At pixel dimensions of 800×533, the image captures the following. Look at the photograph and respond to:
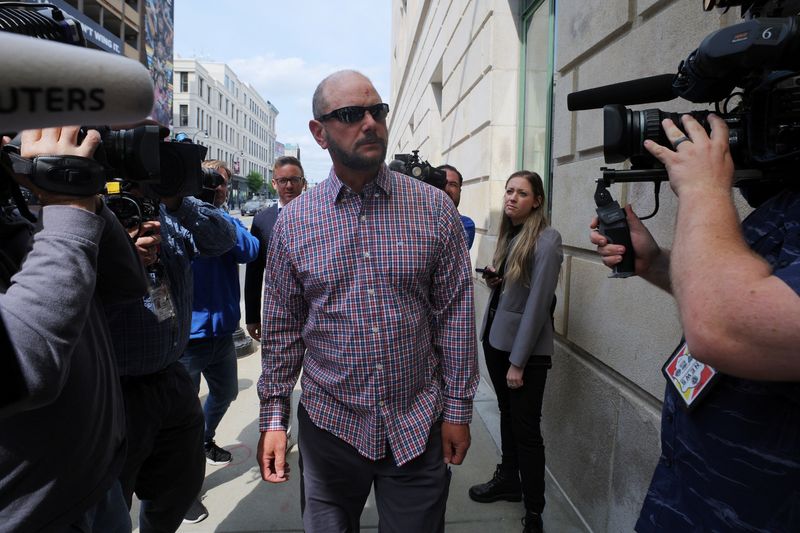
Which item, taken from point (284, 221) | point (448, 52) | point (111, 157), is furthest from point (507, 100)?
point (111, 157)

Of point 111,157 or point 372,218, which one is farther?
point 372,218

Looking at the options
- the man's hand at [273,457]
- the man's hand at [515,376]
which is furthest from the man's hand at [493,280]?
the man's hand at [273,457]

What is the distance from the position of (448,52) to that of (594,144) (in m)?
5.48

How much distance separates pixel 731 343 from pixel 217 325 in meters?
2.97

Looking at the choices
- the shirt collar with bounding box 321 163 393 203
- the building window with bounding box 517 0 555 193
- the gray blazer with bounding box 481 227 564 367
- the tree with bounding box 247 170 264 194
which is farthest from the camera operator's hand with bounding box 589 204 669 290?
the tree with bounding box 247 170 264 194

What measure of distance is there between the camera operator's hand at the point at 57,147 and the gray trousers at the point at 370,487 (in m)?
1.20

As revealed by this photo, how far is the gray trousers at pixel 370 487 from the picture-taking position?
6.51 ft

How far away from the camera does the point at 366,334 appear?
6.37 feet

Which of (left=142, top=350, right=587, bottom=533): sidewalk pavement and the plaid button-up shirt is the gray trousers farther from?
(left=142, top=350, right=587, bottom=533): sidewalk pavement

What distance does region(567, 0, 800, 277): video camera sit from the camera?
100cm

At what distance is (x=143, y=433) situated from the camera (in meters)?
2.23

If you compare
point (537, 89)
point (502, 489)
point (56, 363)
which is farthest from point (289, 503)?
point (537, 89)

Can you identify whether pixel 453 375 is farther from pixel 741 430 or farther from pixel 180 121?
pixel 180 121

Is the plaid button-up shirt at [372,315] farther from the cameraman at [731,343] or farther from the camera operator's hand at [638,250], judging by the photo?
the cameraman at [731,343]
